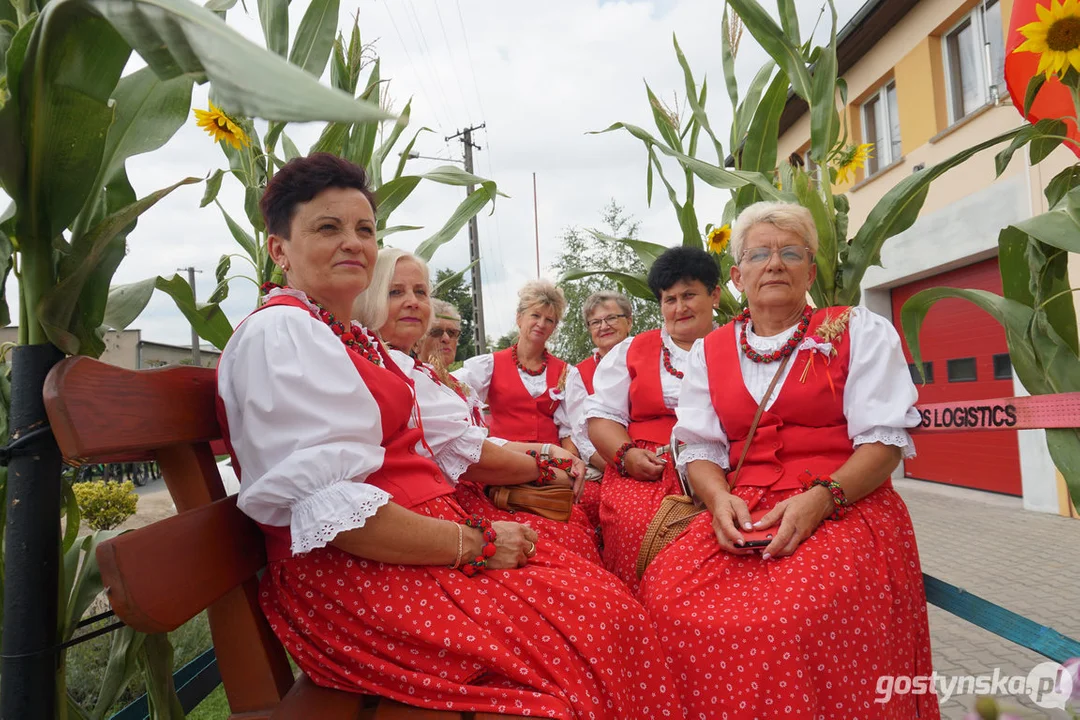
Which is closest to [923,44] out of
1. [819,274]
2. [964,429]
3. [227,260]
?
[819,274]

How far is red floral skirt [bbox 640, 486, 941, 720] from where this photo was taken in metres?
1.41

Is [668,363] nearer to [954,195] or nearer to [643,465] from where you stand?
[643,465]

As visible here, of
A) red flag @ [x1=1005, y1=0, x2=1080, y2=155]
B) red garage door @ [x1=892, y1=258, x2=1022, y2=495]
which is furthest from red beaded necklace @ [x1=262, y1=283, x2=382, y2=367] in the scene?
red garage door @ [x1=892, y1=258, x2=1022, y2=495]

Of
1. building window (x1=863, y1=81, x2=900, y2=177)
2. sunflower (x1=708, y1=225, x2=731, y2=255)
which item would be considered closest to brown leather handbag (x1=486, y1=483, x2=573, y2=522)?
sunflower (x1=708, y1=225, x2=731, y2=255)

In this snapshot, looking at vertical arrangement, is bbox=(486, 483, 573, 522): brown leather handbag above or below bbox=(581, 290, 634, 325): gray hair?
below

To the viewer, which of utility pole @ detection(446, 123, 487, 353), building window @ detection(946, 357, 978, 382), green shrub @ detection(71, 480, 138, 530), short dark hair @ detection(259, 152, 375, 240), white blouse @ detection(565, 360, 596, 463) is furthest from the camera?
utility pole @ detection(446, 123, 487, 353)

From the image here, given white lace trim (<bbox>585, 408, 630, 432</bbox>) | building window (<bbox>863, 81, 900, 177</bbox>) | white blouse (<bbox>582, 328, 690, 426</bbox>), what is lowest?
white lace trim (<bbox>585, 408, 630, 432</bbox>)

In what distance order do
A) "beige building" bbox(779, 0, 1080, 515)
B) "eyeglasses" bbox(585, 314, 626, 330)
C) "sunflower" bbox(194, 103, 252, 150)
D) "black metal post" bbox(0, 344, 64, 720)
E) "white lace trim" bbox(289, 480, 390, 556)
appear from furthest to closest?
"beige building" bbox(779, 0, 1080, 515) < "eyeglasses" bbox(585, 314, 626, 330) < "sunflower" bbox(194, 103, 252, 150) < "white lace trim" bbox(289, 480, 390, 556) < "black metal post" bbox(0, 344, 64, 720)

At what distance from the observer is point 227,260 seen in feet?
7.47

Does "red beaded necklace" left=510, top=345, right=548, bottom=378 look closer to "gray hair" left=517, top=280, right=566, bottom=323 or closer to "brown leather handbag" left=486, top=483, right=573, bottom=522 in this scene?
"gray hair" left=517, top=280, right=566, bottom=323

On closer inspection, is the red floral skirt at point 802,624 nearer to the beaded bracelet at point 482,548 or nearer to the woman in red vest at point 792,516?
the woman in red vest at point 792,516

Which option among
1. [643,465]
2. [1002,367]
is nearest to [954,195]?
[1002,367]

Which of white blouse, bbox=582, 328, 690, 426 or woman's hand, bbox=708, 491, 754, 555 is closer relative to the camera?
woman's hand, bbox=708, 491, 754, 555

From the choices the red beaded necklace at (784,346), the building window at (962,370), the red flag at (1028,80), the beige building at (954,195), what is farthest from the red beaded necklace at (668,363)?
the building window at (962,370)
